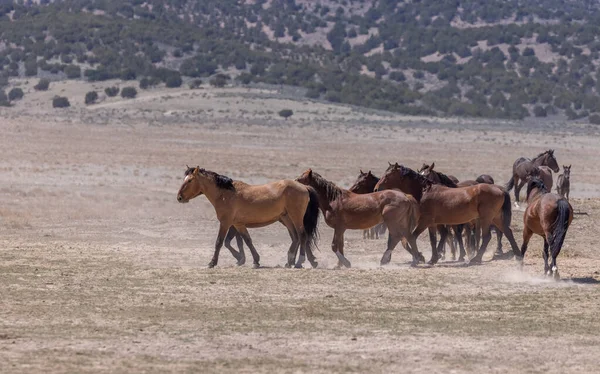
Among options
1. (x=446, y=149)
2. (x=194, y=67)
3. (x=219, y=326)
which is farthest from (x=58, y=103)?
(x=219, y=326)

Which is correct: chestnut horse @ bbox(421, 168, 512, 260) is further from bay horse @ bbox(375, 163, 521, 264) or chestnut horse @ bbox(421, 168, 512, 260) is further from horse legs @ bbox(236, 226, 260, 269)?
horse legs @ bbox(236, 226, 260, 269)

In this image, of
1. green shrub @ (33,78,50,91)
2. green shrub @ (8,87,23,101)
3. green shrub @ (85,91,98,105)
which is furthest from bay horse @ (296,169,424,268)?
green shrub @ (33,78,50,91)

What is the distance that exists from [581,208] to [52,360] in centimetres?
Answer: 1806

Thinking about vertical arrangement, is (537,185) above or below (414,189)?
above

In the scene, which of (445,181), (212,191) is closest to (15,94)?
(445,181)

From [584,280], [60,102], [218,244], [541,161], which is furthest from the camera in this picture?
[60,102]

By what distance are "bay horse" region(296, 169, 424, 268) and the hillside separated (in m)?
57.7

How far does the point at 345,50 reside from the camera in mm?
121688

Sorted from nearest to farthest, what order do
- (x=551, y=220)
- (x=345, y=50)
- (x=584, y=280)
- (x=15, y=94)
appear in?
(x=551, y=220)
(x=584, y=280)
(x=15, y=94)
(x=345, y=50)

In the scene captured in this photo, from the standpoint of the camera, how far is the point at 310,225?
55.1 ft

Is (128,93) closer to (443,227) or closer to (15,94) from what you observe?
(15,94)

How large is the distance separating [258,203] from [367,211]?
1558 millimetres

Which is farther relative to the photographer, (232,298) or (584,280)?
(584,280)

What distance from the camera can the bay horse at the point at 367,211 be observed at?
16.9 meters
